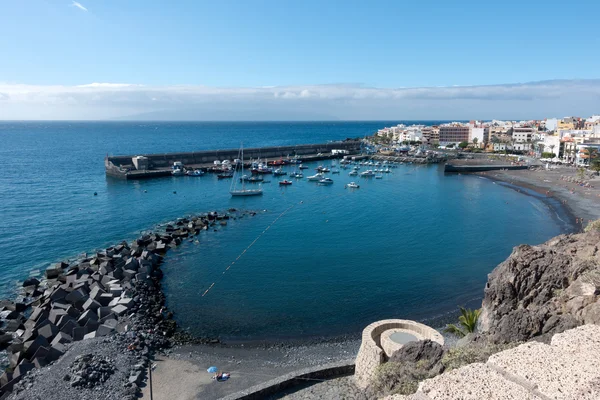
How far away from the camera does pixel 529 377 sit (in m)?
8.48

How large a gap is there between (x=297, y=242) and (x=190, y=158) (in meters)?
55.3

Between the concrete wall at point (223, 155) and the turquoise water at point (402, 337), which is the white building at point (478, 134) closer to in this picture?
the concrete wall at point (223, 155)

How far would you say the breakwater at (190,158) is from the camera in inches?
2852

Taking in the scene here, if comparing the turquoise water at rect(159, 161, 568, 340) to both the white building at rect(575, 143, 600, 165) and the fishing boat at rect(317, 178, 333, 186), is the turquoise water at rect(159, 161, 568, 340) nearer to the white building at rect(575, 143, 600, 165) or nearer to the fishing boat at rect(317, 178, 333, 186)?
the fishing boat at rect(317, 178, 333, 186)

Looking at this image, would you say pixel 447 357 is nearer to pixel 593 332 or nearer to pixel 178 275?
pixel 593 332

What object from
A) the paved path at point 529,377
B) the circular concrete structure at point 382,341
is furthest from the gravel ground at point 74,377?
the paved path at point 529,377

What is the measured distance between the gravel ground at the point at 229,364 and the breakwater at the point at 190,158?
5637 cm

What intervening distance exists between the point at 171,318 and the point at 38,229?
24.7m

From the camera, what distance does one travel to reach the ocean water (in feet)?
82.6

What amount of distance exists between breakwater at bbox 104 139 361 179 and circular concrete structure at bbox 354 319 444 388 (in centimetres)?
6308

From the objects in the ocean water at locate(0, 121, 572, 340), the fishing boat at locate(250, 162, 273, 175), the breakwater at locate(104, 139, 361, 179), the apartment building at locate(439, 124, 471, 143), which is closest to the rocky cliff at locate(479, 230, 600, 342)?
the ocean water at locate(0, 121, 572, 340)

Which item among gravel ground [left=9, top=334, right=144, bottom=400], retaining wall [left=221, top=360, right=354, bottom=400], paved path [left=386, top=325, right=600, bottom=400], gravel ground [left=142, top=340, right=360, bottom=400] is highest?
paved path [left=386, top=325, right=600, bottom=400]

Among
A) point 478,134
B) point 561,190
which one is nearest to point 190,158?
point 561,190

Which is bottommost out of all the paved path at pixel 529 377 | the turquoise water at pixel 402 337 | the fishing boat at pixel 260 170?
the turquoise water at pixel 402 337
